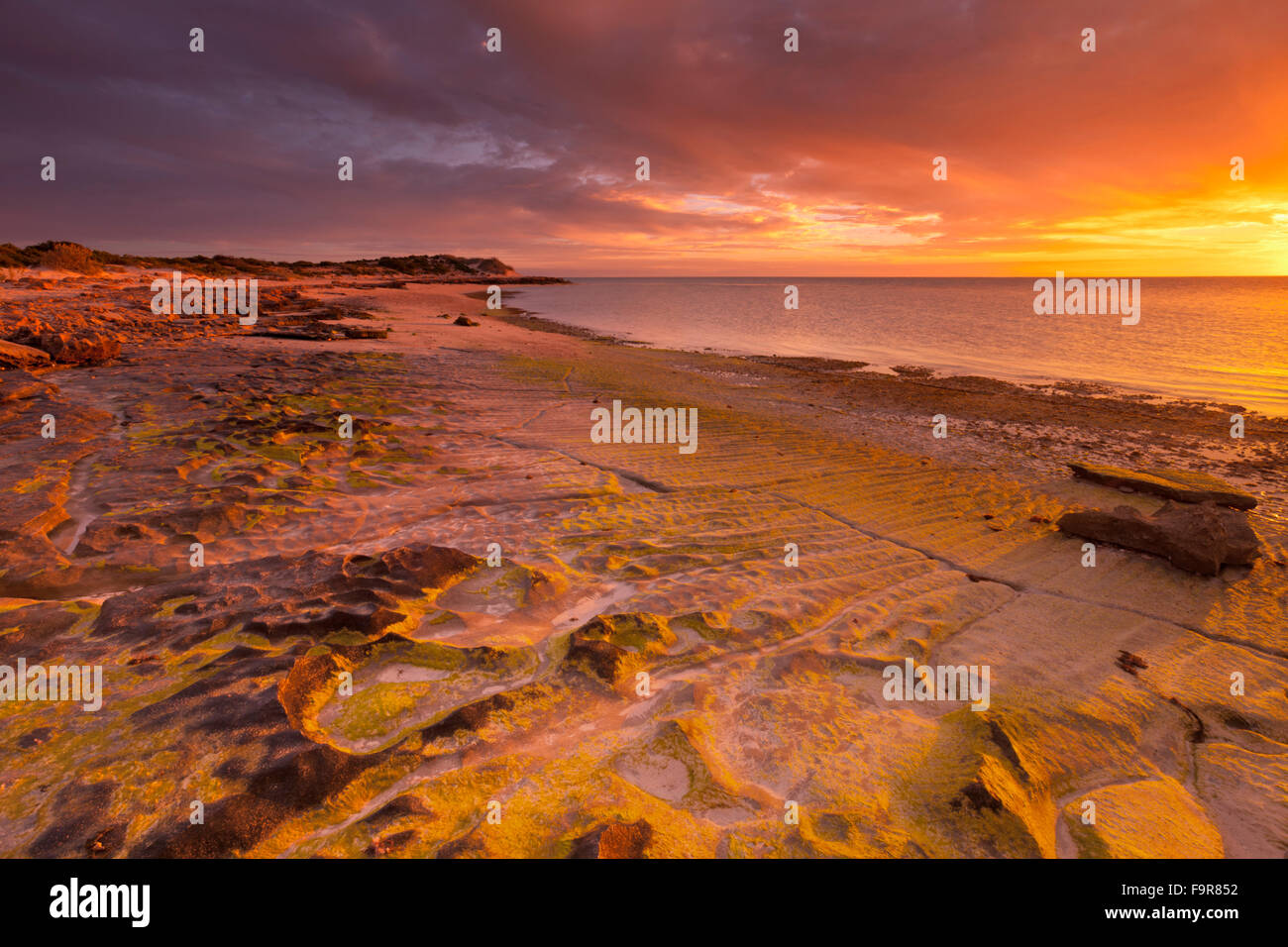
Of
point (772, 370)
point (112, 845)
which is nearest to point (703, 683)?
point (112, 845)

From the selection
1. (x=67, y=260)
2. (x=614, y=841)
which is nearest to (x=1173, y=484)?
(x=614, y=841)

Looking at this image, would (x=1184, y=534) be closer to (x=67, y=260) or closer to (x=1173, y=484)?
(x=1173, y=484)

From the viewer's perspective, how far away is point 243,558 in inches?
220

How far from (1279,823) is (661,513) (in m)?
6.01

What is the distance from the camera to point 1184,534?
24.2ft

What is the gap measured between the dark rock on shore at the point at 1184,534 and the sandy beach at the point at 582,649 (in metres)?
0.24

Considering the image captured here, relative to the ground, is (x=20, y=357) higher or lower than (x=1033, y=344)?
lower

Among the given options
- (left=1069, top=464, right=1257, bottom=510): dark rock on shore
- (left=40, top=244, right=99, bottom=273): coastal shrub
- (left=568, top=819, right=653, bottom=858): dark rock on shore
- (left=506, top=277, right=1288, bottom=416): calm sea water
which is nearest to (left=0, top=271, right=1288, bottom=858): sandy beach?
(left=568, top=819, right=653, bottom=858): dark rock on shore

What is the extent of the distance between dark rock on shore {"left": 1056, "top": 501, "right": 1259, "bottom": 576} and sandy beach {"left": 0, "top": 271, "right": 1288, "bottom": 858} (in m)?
0.24

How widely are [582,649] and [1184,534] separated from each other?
8.28 m

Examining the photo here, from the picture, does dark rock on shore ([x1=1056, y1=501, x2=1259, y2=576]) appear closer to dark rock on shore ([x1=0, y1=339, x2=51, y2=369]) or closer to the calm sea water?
the calm sea water

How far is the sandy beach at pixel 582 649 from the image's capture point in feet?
10.2

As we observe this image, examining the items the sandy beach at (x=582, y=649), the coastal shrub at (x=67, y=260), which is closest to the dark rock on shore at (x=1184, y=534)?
the sandy beach at (x=582, y=649)

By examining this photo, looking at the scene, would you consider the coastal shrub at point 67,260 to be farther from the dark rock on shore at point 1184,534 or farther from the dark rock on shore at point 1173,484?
the dark rock on shore at point 1173,484
